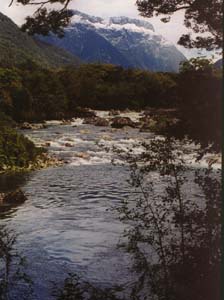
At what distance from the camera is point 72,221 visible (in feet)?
57.3

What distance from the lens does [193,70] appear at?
28.6ft

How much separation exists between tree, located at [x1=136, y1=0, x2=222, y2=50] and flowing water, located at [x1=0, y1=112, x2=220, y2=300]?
2.72 m

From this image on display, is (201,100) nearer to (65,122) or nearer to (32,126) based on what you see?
(32,126)

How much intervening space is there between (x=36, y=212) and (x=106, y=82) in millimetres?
55693

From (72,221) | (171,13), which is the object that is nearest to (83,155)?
(72,221)

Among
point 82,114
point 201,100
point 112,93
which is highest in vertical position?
point 112,93

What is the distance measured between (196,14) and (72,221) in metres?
9.22

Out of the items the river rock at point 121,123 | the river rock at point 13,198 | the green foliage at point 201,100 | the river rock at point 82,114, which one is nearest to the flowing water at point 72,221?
the river rock at point 13,198

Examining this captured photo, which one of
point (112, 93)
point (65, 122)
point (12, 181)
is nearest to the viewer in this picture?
point (12, 181)

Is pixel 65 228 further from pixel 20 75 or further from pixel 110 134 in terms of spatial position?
pixel 20 75

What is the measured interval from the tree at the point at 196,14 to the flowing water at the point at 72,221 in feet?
8.92

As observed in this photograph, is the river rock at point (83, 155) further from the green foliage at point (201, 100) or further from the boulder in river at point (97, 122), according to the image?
the green foliage at point (201, 100)

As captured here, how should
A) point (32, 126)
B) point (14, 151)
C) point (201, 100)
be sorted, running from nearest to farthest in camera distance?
point (201, 100), point (14, 151), point (32, 126)

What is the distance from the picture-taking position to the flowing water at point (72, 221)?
42.4 feet
